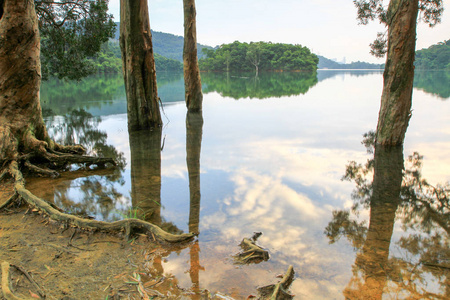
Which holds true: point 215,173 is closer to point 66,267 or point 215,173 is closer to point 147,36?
point 66,267

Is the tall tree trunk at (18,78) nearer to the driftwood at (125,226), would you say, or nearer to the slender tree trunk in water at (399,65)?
the driftwood at (125,226)

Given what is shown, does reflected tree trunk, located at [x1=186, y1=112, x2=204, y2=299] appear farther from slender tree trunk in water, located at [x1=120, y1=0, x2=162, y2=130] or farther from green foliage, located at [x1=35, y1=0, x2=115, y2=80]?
green foliage, located at [x1=35, y1=0, x2=115, y2=80]

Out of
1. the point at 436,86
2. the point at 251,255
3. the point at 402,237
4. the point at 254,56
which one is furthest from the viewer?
the point at 254,56

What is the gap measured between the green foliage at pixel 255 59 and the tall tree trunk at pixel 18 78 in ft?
270

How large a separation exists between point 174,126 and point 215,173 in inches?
223

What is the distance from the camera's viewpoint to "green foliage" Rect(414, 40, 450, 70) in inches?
2995

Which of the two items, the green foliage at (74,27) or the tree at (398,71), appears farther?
the green foliage at (74,27)

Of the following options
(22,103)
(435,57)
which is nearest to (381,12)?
(22,103)

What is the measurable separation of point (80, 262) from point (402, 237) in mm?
3704

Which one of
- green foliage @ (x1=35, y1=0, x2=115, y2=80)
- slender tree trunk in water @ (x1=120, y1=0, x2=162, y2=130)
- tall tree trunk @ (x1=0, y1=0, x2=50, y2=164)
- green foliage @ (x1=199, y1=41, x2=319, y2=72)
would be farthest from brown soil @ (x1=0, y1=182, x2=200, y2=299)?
green foliage @ (x1=199, y1=41, x2=319, y2=72)

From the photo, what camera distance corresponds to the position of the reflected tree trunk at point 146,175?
4648mm

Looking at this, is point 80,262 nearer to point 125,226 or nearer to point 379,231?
point 125,226

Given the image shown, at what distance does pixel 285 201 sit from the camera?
5172mm

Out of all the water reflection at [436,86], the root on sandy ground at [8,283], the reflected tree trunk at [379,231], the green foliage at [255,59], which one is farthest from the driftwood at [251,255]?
the green foliage at [255,59]
